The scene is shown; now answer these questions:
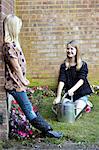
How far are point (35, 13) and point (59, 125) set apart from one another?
14.0ft

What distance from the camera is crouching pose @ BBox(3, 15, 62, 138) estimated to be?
5836mm

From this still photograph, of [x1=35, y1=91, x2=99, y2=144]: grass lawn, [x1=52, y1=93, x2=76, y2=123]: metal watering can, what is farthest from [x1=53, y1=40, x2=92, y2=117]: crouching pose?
[x1=52, y1=93, x2=76, y2=123]: metal watering can

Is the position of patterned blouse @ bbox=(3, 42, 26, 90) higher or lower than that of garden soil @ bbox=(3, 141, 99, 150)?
higher

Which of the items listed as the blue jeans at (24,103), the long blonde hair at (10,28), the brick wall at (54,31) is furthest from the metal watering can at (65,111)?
the brick wall at (54,31)

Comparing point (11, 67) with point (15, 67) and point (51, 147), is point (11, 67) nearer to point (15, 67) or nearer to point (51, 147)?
point (15, 67)

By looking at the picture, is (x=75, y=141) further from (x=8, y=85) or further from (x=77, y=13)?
(x=77, y=13)

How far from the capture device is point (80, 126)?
22.6 feet

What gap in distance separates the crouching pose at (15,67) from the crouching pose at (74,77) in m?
1.57

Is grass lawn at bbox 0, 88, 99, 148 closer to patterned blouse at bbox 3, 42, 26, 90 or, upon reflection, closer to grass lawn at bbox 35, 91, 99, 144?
grass lawn at bbox 35, 91, 99, 144

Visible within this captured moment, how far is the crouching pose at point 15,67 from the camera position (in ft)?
19.1

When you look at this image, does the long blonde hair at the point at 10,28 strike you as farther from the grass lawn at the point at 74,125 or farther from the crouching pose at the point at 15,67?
the grass lawn at the point at 74,125

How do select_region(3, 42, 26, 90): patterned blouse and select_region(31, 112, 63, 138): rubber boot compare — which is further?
select_region(31, 112, 63, 138): rubber boot

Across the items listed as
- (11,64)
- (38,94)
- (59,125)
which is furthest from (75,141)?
(38,94)

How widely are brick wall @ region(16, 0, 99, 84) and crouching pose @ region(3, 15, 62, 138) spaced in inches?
177
